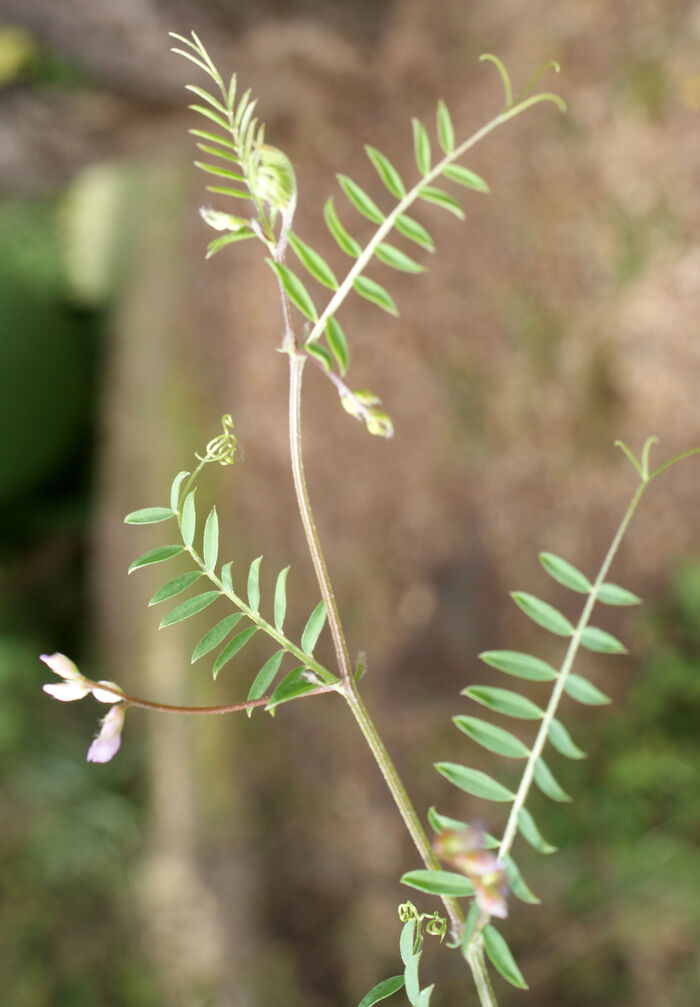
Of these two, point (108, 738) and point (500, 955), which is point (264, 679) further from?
point (500, 955)

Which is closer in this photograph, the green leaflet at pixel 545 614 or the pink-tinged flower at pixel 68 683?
the pink-tinged flower at pixel 68 683

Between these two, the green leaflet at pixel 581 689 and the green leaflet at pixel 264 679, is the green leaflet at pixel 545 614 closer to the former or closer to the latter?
the green leaflet at pixel 581 689

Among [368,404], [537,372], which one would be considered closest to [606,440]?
[537,372]

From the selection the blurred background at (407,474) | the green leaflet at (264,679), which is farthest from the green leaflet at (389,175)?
the blurred background at (407,474)

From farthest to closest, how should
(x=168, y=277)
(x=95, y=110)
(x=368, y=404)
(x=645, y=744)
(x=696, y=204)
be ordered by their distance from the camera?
(x=168, y=277) < (x=95, y=110) < (x=645, y=744) < (x=696, y=204) < (x=368, y=404)

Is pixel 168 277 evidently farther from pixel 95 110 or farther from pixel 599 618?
pixel 599 618

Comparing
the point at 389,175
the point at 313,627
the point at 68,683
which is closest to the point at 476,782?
the point at 313,627
